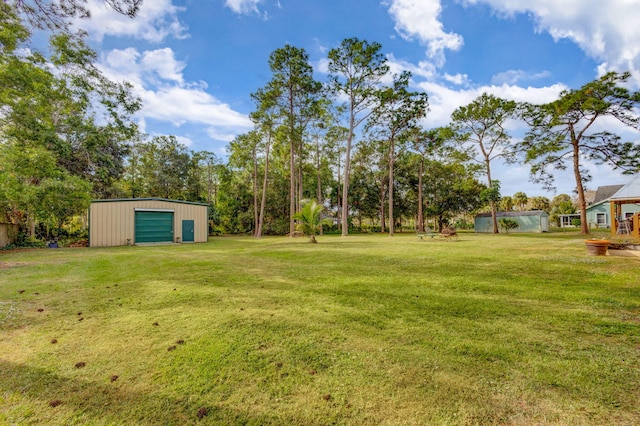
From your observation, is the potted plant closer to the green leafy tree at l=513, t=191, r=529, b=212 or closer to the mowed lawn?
the mowed lawn

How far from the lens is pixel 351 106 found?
23.3 m

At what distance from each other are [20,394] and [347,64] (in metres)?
24.5

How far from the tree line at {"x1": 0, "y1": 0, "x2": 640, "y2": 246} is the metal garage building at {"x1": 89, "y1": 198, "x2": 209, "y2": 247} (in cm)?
129

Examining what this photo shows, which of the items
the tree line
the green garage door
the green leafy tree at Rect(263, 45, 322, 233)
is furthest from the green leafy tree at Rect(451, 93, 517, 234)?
the green garage door

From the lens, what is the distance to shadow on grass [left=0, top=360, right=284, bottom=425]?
1720 mm

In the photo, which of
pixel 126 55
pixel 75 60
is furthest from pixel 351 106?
pixel 75 60

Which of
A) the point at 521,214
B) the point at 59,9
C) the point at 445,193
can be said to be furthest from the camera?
the point at 445,193

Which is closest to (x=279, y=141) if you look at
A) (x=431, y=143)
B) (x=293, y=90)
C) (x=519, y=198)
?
(x=293, y=90)

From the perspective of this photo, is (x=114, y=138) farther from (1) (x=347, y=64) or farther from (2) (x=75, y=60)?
(1) (x=347, y=64)

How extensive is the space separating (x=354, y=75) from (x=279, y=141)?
8347 mm

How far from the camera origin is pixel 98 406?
184 cm

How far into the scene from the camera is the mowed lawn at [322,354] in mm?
1804

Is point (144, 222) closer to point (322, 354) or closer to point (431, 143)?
point (322, 354)

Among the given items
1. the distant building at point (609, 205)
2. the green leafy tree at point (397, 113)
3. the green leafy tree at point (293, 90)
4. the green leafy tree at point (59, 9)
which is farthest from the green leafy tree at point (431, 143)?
the green leafy tree at point (59, 9)
